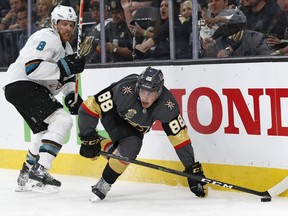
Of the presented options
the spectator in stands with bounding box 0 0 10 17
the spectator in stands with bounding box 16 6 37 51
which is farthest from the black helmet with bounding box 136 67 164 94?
the spectator in stands with bounding box 0 0 10 17

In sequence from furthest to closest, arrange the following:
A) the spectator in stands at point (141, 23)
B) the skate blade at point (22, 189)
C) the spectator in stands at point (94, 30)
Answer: the spectator in stands at point (94, 30)
the spectator in stands at point (141, 23)
the skate blade at point (22, 189)

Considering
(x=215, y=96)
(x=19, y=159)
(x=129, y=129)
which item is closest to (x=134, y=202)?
(x=129, y=129)

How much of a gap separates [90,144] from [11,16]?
7.47 feet

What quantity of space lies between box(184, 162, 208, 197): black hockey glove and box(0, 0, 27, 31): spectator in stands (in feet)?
8.08

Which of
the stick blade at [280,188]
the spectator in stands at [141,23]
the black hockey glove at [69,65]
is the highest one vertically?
the spectator in stands at [141,23]

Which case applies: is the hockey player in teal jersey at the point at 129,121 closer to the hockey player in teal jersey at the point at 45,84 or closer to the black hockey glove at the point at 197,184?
the black hockey glove at the point at 197,184

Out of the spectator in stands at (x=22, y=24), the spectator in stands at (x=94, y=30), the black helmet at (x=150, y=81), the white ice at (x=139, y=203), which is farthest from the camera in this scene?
the spectator in stands at (x=22, y=24)

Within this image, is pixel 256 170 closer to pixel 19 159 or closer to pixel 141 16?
pixel 141 16

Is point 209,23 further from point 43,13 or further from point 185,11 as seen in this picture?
point 43,13

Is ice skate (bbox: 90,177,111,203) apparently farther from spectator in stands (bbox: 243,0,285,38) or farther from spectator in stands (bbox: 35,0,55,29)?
spectator in stands (bbox: 35,0,55,29)

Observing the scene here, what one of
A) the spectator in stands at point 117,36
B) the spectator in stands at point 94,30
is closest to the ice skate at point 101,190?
the spectator in stands at point 117,36

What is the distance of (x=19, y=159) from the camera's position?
7.00m

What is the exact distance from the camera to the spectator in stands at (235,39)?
530cm

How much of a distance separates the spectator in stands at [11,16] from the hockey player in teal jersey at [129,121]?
6.64 ft
